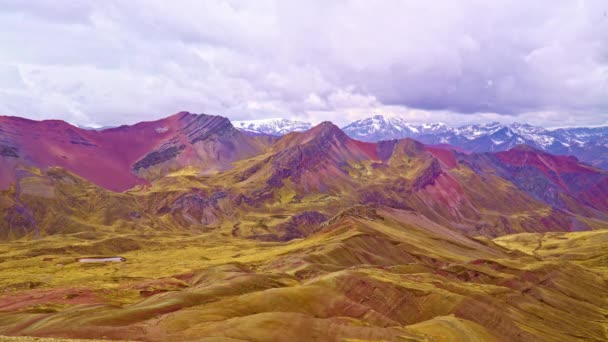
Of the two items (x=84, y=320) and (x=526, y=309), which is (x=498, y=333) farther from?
(x=84, y=320)

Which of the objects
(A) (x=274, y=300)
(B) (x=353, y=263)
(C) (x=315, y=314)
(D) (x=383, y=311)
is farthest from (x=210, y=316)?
(B) (x=353, y=263)

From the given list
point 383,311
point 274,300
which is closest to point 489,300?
point 383,311

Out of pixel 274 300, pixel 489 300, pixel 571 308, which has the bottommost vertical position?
pixel 571 308

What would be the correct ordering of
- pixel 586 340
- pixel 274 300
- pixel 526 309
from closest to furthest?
pixel 274 300 → pixel 586 340 → pixel 526 309

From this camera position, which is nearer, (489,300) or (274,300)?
(274,300)

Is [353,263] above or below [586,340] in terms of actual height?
above

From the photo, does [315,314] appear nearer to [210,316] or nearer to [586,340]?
[210,316]

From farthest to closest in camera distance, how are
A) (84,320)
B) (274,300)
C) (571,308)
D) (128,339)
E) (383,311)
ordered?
(571,308), (383,311), (274,300), (84,320), (128,339)

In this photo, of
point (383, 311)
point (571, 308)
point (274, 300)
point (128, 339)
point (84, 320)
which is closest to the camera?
point (128, 339)

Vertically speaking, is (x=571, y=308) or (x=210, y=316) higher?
(x=210, y=316)
